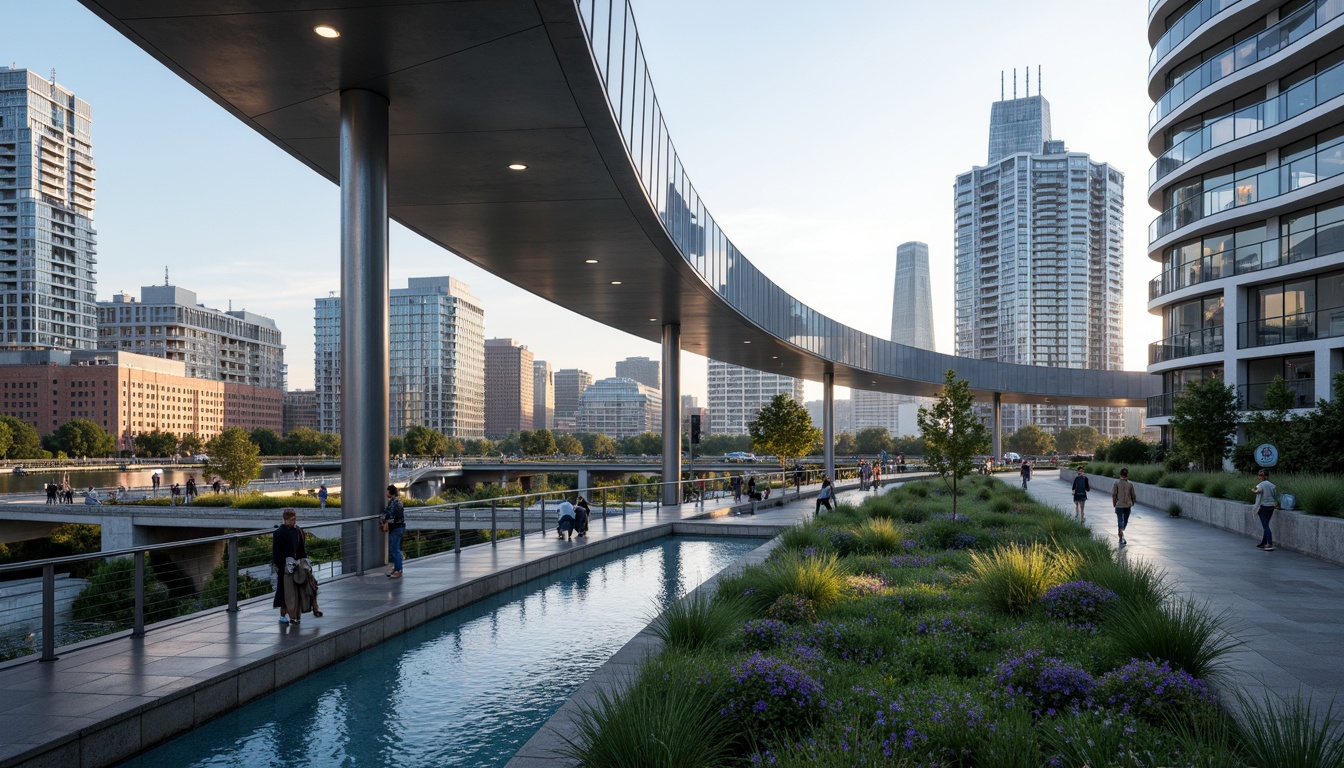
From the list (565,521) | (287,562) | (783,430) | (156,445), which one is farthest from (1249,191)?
(156,445)

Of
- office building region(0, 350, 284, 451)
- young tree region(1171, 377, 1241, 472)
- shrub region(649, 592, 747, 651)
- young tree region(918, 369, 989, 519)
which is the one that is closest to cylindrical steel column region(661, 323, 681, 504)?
young tree region(918, 369, 989, 519)

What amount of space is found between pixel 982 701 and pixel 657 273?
16.6 m

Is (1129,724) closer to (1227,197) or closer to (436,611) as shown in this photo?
(436,611)

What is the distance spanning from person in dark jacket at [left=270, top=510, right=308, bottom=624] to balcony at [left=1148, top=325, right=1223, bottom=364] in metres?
36.0

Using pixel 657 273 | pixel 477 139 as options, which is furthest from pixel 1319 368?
pixel 477 139

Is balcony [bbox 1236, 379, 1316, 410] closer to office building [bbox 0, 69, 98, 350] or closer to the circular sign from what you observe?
the circular sign

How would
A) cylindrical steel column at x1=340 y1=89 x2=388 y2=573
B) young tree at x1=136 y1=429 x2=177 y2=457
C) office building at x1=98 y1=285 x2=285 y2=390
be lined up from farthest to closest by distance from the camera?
office building at x1=98 y1=285 x2=285 y2=390
young tree at x1=136 y1=429 x2=177 y2=457
cylindrical steel column at x1=340 y1=89 x2=388 y2=573

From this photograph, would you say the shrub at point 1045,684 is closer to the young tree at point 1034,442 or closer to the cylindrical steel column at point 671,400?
the cylindrical steel column at point 671,400

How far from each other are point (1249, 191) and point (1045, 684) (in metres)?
34.1

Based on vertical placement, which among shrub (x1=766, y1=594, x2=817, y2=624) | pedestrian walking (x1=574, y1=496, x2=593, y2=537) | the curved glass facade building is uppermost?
the curved glass facade building

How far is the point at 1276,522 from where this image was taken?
56.3 feet

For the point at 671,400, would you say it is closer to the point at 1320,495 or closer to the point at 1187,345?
the point at 1320,495

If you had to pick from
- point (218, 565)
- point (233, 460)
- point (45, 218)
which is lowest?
point (233, 460)

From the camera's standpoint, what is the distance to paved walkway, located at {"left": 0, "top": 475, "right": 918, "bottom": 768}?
234 inches
